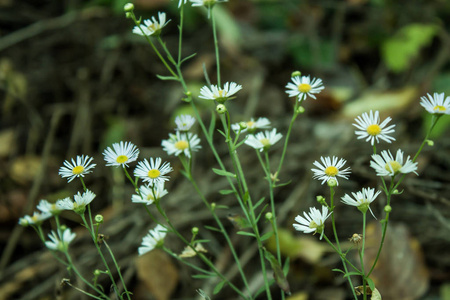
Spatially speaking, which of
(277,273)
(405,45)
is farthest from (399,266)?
(405,45)

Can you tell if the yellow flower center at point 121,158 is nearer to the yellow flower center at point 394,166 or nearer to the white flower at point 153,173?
the white flower at point 153,173

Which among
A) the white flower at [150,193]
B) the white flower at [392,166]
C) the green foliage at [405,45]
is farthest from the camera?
the green foliage at [405,45]

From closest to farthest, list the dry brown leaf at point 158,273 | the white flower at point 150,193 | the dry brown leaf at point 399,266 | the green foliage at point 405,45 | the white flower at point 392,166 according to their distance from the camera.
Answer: the white flower at point 392,166, the white flower at point 150,193, the dry brown leaf at point 399,266, the dry brown leaf at point 158,273, the green foliage at point 405,45

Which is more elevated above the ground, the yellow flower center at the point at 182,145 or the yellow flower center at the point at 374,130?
the yellow flower center at the point at 182,145

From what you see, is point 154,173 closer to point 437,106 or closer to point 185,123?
point 185,123

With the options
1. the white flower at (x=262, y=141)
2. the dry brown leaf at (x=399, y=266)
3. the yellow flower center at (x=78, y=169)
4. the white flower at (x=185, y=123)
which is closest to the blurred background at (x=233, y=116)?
the dry brown leaf at (x=399, y=266)

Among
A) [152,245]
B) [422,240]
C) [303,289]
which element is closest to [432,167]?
[422,240]
